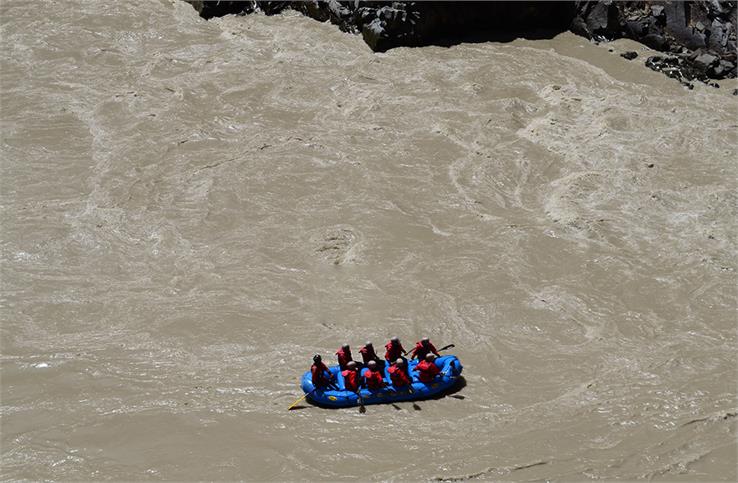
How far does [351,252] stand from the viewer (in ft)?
44.1

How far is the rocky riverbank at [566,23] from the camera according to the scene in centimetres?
1923

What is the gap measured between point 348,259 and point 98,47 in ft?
34.4

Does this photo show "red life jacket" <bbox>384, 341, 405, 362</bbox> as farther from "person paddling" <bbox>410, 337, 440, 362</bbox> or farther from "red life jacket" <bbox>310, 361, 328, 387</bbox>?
"red life jacket" <bbox>310, 361, 328, 387</bbox>

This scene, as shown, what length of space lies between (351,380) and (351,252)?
3315 millimetres

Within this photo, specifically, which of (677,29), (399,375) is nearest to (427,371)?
(399,375)

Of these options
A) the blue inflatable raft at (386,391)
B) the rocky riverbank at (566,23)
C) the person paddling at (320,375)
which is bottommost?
the blue inflatable raft at (386,391)

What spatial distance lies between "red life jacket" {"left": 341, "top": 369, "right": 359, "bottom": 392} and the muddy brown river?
40 centimetres

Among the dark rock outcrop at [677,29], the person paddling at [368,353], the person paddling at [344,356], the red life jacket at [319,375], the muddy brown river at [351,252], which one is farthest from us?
the dark rock outcrop at [677,29]

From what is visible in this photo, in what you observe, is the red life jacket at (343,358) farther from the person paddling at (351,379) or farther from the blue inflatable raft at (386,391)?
the person paddling at (351,379)

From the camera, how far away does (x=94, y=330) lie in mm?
11805

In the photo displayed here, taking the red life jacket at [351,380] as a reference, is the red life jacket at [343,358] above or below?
above

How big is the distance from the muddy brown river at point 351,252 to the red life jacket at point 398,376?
0.35 meters

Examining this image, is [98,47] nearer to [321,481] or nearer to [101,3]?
[101,3]

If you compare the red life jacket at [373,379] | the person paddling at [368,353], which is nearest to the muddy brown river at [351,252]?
the red life jacket at [373,379]
